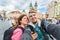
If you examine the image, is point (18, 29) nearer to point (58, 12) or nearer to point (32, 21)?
point (32, 21)

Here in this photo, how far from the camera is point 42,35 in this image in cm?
211

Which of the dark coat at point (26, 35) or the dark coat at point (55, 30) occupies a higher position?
the dark coat at point (55, 30)

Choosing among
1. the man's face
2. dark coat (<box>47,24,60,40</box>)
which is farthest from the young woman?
dark coat (<box>47,24,60,40</box>)

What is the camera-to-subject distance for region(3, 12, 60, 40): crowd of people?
1776 millimetres

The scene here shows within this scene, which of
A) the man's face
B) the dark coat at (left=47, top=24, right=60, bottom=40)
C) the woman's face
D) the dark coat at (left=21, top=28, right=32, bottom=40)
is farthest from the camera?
the man's face

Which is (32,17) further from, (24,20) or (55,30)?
(55,30)

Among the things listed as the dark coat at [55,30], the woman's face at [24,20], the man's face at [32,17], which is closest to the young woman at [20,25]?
the woman's face at [24,20]

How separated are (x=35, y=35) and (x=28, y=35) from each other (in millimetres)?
263

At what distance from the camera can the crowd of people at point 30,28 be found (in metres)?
1.78

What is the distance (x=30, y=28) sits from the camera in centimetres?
201

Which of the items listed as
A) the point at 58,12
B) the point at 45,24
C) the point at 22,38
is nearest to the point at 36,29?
the point at 45,24

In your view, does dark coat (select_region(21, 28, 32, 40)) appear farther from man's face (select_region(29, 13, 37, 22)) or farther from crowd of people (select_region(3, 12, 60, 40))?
man's face (select_region(29, 13, 37, 22))

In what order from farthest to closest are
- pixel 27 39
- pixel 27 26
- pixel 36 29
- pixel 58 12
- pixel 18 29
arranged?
pixel 58 12 < pixel 36 29 < pixel 27 26 < pixel 18 29 < pixel 27 39

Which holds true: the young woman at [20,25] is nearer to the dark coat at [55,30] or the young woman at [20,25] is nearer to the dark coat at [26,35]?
the dark coat at [26,35]
